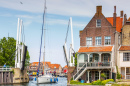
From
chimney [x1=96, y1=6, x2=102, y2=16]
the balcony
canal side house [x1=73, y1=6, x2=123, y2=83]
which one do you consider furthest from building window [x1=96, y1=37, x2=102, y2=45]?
the balcony

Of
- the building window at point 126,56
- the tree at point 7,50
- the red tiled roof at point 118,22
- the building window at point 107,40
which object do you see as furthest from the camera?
the tree at point 7,50

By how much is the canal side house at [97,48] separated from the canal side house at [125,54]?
0.99m

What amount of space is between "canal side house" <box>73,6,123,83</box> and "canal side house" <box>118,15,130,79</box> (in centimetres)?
99

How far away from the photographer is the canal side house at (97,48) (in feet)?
189

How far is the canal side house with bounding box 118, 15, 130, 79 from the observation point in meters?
59.3

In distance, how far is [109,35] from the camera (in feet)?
198

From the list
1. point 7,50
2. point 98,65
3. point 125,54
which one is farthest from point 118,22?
point 7,50

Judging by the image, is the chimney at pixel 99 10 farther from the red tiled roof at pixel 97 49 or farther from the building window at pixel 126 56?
the building window at pixel 126 56

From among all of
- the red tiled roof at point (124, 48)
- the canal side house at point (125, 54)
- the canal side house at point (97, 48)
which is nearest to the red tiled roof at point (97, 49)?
the canal side house at point (97, 48)

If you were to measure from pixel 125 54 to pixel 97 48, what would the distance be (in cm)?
546

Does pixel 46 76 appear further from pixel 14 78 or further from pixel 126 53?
pixel 126 53

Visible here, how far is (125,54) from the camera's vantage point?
5975 centimetres

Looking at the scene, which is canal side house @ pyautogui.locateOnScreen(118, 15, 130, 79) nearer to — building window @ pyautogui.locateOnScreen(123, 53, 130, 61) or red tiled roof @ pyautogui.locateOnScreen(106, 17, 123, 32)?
building window @ pyautogui.locateOnScreen(123, 53, 130, 61)

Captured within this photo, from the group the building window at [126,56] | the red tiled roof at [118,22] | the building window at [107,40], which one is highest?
the red tiled roof at [118,22]
